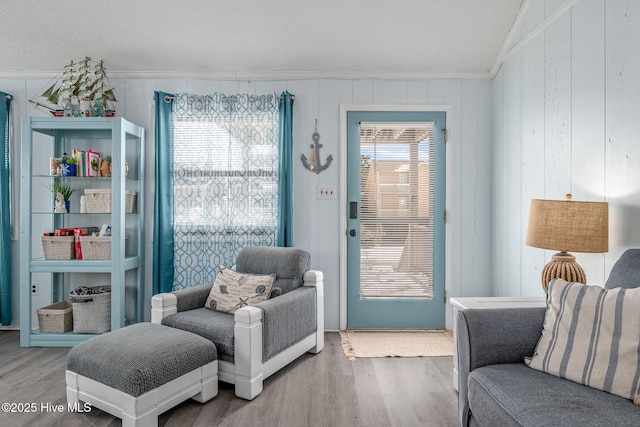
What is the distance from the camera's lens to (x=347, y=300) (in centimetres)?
352

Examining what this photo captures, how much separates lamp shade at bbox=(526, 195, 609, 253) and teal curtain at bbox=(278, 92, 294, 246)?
6.34 feet

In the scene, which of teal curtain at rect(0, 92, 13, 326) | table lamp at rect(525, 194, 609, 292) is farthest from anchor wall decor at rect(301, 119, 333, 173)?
teal curtain at rect(0, 92, 13, 326)

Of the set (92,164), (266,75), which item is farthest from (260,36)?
(92,164)

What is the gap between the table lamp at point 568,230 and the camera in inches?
74.3

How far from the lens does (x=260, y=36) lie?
3117 millimetres

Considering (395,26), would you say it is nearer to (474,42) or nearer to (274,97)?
(474,42)

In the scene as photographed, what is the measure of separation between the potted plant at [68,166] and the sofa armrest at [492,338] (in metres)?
3.19

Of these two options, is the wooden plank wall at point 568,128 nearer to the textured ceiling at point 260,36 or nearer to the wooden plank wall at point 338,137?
the wooden plank wall at point 338,137

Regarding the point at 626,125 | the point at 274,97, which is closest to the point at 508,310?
the point at 626,125

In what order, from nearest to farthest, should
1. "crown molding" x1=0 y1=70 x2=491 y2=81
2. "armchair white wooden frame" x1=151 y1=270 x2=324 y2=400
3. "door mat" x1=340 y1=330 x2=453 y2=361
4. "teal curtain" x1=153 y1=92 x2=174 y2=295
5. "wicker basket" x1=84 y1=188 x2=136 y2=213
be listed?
"armchair white wooden frame" x1=151 y1=270 x2=324 y2=400, "door mat" x1=340 y1=330 x2=453 y2=361, "wicker basket" x1=84 y1=188 x2=136 y2=213, "teal curtain" x1=153 y1=92 x2=174 y2=295, "crown molding" x1=0 y1=70 x2=491 y2=81

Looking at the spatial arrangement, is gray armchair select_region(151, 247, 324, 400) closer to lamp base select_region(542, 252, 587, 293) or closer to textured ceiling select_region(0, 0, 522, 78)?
lamp base select_region(542, 252, 587, 293)

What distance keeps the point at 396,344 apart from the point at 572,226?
5.60ft

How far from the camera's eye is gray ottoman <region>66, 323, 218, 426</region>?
1876 mm

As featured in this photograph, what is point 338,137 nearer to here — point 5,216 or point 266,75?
point 266,75
